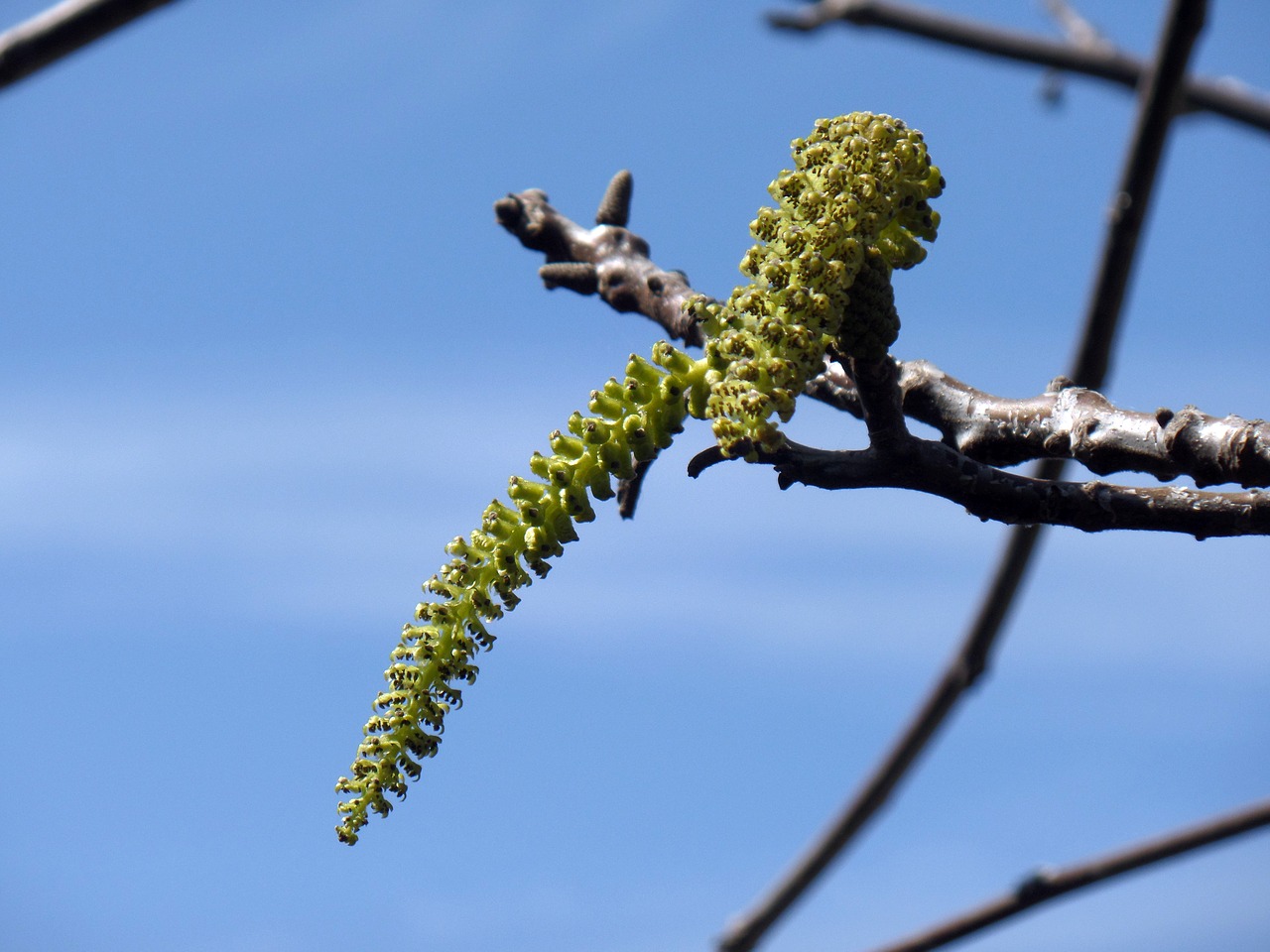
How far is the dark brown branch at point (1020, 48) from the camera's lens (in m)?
1.96

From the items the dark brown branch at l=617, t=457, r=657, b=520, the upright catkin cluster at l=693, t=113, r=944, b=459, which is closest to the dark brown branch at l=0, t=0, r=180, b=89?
the upright catkin cluster at l=693, t=113, r=944, b=459

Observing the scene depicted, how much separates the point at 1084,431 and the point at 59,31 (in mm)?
1535

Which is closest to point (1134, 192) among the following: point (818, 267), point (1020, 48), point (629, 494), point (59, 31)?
point (1020, 48)

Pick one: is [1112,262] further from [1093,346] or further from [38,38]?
[38,38]

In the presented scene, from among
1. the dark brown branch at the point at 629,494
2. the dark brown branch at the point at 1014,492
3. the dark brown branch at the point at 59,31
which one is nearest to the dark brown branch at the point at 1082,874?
the dark brown branch at the point at 1014,492

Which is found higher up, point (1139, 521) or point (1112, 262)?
point (1112, 262)

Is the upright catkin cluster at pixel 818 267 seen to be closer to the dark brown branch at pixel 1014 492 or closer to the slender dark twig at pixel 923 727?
the dark brown branch at pixel 1014 492

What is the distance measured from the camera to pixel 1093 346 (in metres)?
2.27

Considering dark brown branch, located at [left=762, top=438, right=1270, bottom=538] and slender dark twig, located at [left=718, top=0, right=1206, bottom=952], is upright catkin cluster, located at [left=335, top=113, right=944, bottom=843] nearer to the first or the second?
dark brown branch, located at [left=762, top=438, right=1270, bottom=538]

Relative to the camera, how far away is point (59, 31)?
3.45ft

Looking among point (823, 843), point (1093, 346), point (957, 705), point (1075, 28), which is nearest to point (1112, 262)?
point (1093, 346)

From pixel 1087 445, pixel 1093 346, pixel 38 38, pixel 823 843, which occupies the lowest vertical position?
pixel 823 843

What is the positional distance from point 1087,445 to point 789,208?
1.99 feet

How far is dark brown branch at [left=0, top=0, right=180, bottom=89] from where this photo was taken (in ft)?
3.40
